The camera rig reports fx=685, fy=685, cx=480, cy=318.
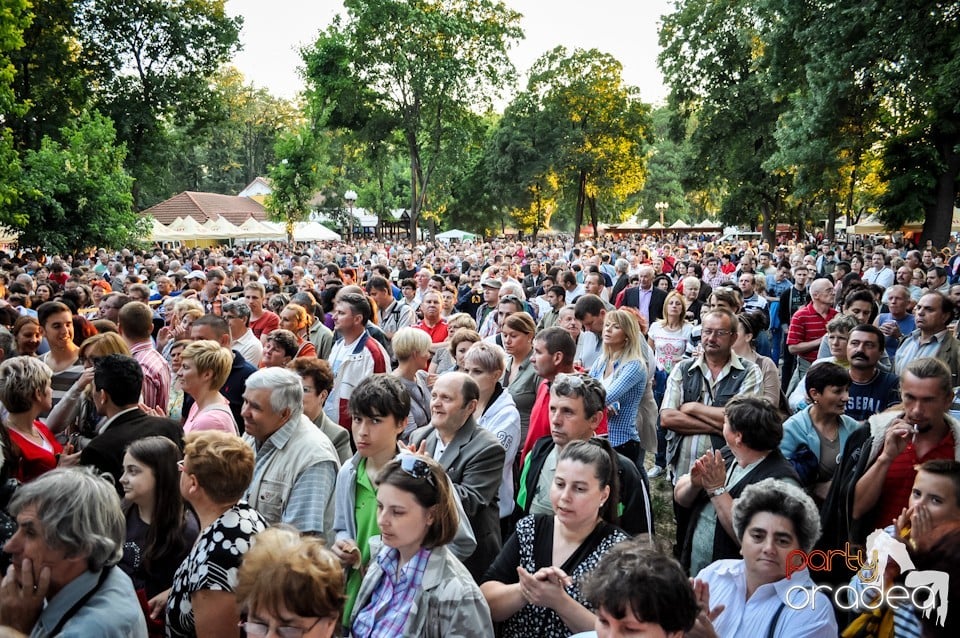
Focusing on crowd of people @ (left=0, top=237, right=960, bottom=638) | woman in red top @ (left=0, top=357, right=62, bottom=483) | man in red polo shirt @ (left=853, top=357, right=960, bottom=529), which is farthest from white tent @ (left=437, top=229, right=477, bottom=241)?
man in red polo shirt @ (left=853, top=357, right=960, bottom=529)

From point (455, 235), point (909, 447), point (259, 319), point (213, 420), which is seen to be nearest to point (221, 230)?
point (455, 235)

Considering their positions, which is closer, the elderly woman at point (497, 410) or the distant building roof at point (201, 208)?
the elderly woman at point (497, 410)

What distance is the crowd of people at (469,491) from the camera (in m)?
2.23

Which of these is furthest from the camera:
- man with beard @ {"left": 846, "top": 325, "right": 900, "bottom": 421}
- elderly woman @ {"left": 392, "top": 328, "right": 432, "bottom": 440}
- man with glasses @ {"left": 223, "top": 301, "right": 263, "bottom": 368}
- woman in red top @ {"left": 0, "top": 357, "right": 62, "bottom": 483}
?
man with glasses @ {"left": 223, "top": 301, "right": 263, "bottom": 368}

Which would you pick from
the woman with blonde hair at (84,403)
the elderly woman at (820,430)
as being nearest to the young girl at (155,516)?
the woman with blonde hair at (84,403)

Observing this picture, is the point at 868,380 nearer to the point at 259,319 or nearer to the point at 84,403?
the point at 84,403

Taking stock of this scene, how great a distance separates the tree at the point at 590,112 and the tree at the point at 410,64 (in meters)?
8.00

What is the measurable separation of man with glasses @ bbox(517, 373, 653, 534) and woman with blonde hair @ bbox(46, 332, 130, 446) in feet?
9.42

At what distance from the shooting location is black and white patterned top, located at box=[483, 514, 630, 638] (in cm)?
261

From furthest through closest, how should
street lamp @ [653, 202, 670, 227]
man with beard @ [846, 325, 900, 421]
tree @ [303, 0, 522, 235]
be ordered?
street lamp @ [653, 202, 670, 227]
tree @ [303, 0, 522, 235]
man with beard @ [846, 325, 900, 421]

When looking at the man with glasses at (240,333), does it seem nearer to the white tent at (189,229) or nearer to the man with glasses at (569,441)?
the man with glasses at (569,441)

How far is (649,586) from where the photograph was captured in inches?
77.2

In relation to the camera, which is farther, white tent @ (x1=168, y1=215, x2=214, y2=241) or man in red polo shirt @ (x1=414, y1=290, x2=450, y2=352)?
white tent @ (x1=168, y1=215, x2=214, y2=241)

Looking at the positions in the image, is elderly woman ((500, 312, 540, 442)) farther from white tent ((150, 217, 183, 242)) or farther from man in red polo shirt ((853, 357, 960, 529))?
white tent ((150, 217, 183, 242))
